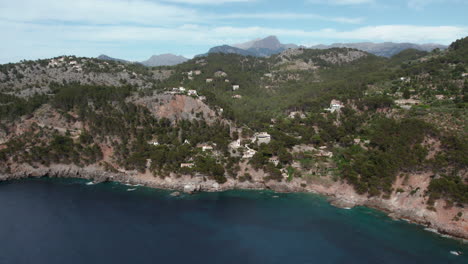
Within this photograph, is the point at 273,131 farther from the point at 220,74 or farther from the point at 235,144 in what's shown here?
the point at 220,74

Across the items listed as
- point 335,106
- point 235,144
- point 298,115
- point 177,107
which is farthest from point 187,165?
point 335,106

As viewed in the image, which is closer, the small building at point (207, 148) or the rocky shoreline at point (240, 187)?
the rocky shoreline at point (240, 187)

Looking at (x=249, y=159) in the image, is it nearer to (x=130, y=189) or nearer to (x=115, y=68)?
(x=130, y=189)

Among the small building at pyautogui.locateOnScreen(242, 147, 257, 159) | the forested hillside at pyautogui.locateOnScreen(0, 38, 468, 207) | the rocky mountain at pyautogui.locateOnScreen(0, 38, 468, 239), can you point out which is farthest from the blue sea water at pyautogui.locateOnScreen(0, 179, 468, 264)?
the small building at pyautogui.locateOnScreen(242, 147, 257, 159)

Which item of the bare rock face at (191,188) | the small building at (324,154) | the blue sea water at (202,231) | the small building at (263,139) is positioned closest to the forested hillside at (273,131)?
the small building at (324,154)

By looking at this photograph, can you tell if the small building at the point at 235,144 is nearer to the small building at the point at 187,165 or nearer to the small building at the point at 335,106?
the small building at the point at 187,165

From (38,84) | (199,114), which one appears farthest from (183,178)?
(38,84)
